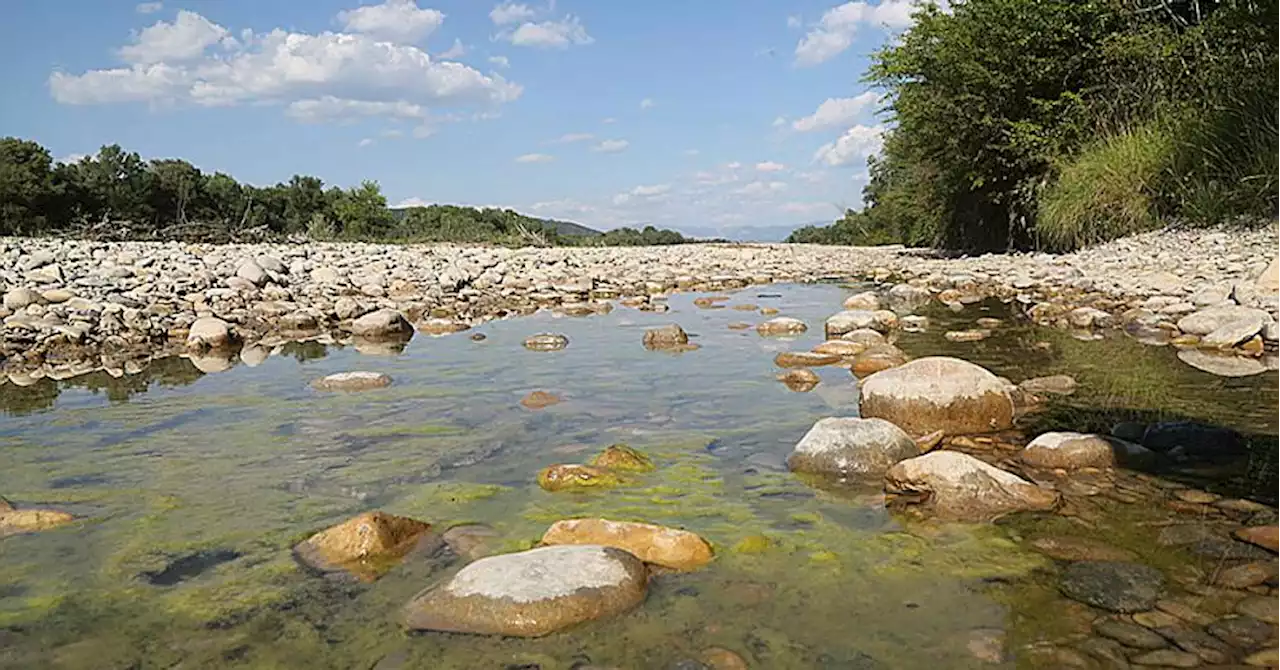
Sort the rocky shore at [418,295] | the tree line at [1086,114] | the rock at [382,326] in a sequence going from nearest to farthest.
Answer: the rocky shore at [418,295] < the rock at [382,326] < the tree line at [1086,114]

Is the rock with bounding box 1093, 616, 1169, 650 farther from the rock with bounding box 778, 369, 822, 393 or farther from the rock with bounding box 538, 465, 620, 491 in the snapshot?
the rock with bounding box 778, 369, 822, 393

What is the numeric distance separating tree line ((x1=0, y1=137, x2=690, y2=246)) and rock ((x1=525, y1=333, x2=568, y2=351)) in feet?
54.1

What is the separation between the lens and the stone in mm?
8789

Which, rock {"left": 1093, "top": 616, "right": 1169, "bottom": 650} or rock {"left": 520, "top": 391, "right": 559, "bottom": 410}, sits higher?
rock {"left": 520, "top": 391, "right": 559, "bottom": 410}

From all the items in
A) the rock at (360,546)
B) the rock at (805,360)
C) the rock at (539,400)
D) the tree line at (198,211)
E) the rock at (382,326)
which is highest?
the tree line at (198,211)

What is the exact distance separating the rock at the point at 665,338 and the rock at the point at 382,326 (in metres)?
2.58

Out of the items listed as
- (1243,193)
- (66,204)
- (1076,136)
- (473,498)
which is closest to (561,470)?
(473,498)

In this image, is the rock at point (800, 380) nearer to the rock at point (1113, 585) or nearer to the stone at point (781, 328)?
the stone at point (781, 328)

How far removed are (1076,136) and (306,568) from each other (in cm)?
1749

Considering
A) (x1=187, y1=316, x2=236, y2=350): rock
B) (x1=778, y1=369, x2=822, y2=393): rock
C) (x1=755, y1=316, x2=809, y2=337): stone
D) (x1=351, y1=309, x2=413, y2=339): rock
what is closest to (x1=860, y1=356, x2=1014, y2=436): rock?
(x1=778, y1=369, x2=822, y2=393): rock

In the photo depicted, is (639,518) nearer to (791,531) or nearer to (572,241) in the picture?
(791,531)

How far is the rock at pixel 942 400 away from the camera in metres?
4.61

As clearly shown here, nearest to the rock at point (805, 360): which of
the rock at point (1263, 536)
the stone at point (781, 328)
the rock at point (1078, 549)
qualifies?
the stone at point (781, 328)

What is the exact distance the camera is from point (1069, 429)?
4641 millimetres
